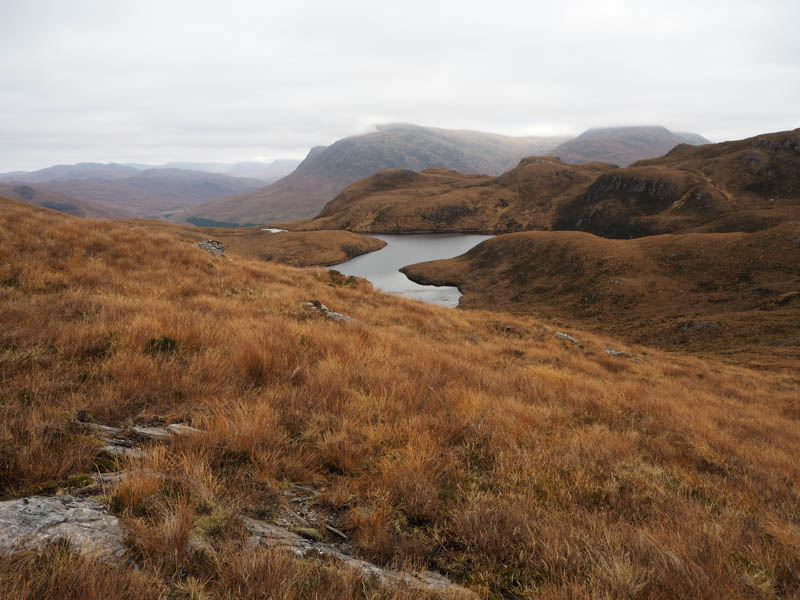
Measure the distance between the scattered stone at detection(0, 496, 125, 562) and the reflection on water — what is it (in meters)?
44.4

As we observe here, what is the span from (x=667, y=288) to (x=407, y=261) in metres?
53.1

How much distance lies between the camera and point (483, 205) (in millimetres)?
131625

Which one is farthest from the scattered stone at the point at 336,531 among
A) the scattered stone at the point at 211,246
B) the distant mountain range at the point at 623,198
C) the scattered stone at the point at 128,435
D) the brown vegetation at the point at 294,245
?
the distant mountain range at the point at 623,198

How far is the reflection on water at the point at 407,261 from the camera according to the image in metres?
57.2

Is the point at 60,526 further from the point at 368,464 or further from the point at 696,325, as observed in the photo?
the point at 696,325

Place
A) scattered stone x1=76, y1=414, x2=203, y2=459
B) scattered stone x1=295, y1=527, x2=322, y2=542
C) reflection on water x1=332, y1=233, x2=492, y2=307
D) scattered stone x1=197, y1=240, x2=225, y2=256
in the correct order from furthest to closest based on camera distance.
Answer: reflection on water x1=332, y1=233, x2=492, y2=307 → scattered stone x1=197, y1=240, x2=225, y2=256 → scattered stone x1=76, y1=414, x2=203, y2=459 → scattered stone x1=295, y1=527, x2=322, y2=542

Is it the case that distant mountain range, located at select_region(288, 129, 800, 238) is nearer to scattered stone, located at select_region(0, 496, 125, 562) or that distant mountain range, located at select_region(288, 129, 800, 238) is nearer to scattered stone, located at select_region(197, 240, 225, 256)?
scattered stone, located at select_region(197, 240, 225, 256)

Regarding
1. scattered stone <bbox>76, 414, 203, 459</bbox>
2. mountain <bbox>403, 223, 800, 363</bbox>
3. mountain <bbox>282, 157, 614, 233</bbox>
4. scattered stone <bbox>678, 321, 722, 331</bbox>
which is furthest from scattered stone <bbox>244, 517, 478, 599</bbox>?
mountain <bbox>282, 157, 614, 233</bbox>

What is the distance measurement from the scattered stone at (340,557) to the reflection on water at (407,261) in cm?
4421

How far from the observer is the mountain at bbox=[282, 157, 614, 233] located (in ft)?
398

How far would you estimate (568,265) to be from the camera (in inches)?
2048

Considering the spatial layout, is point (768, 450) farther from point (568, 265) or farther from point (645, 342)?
point (568, 265)

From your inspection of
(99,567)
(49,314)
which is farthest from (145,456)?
(49,314)

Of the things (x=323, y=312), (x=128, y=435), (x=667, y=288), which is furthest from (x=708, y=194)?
(x=128, y=435)
